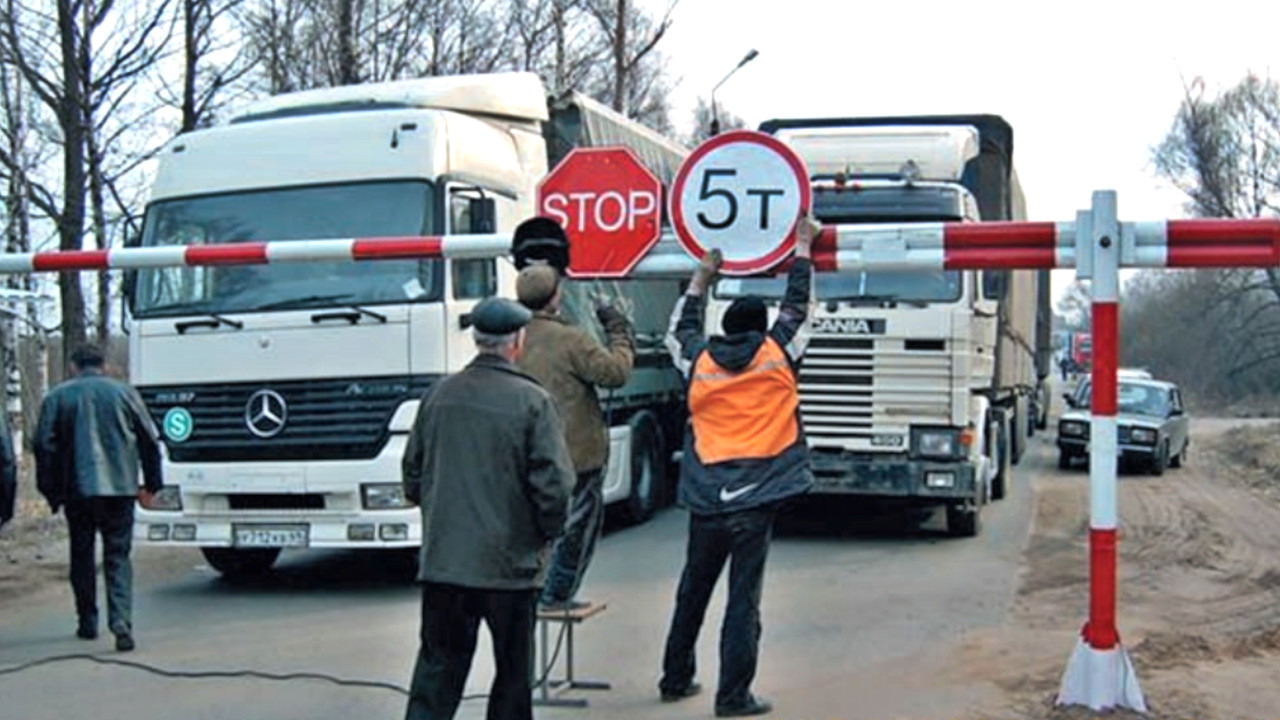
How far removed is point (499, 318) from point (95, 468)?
15.4ft

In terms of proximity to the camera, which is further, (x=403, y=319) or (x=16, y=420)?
(x=16, y=420)

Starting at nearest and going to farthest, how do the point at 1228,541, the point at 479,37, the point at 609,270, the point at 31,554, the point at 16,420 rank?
the point at 609,270, the point at 31,554, the point at 1228,541, the point at 16,420, the point at 479,37

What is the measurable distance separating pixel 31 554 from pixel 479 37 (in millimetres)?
19125

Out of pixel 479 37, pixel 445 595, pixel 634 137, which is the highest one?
pixel 479 37

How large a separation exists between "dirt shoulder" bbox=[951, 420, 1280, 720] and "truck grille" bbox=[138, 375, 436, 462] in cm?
430

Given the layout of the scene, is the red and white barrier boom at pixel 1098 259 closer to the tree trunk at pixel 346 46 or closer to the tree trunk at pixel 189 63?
the tree trunk at pixel 189 63

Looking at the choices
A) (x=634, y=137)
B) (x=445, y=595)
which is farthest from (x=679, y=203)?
(x=634, y=137)

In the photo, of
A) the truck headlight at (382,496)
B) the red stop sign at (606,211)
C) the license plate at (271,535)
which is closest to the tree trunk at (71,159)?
the license plate at (271,535)

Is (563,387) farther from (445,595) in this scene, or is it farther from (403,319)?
(403,319)

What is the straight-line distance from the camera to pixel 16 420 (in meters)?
21.1

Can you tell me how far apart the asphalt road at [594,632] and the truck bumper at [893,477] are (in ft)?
1.85

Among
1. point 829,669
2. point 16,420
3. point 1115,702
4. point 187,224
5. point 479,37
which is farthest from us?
point 479,37

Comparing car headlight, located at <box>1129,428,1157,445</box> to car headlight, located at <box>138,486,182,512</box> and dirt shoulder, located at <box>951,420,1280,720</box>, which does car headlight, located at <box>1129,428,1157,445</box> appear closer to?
dirt shoulder, located at <box>951,420,1280,720</box>

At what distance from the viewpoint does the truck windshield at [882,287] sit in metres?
13.2
